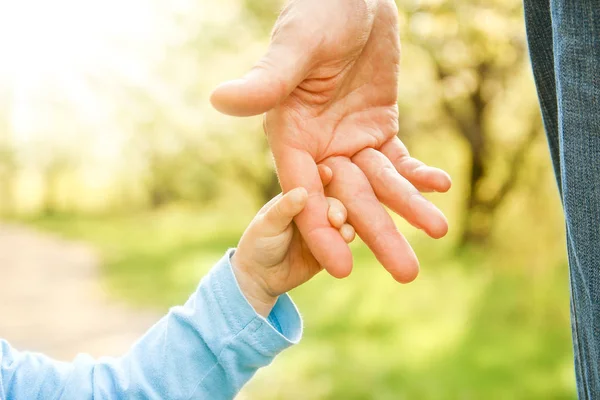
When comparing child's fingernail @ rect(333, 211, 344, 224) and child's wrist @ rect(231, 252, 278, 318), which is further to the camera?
child's wrist @ rect(231, 252, 278, 318)

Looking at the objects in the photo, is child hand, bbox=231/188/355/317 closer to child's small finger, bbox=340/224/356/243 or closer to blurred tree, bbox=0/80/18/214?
child's small finger, bbox=340/224/356/243

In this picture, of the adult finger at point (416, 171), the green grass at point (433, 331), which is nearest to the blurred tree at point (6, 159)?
the green grass at point (433, 331)

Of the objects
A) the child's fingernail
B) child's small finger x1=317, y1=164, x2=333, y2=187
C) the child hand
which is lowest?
the child's fingernail

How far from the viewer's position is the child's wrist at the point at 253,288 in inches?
42.6

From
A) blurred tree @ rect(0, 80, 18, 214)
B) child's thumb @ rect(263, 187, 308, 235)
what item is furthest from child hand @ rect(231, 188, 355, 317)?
blurred tree @ rect(0, 80, 18, 214)

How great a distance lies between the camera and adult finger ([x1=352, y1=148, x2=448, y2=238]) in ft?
2.82

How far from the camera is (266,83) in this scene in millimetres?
799

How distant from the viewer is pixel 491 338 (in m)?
3.54

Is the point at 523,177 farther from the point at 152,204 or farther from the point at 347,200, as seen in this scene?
the point at 152,204

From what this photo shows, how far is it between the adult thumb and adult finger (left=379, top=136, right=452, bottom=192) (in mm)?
214

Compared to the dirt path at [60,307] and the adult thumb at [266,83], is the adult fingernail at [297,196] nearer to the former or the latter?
the adult thumb at [266,83]

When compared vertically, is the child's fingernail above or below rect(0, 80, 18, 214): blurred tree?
below

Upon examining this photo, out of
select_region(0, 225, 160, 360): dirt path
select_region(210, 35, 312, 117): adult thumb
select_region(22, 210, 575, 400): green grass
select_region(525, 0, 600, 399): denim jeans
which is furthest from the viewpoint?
select_region(0, 225, 160, 360): dirt path

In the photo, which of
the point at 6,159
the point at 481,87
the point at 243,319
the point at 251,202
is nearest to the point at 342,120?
the point at 243,319
